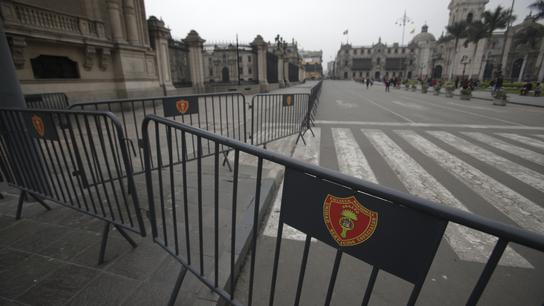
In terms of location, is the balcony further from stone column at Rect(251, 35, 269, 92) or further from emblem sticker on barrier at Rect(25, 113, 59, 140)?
stone column at Rect(251, 35, 269, 92)

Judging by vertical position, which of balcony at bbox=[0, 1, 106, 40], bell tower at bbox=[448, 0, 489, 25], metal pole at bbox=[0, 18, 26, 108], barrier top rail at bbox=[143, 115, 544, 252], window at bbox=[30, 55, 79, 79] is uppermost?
bell tower at bbox=[448, 0, 489, 25]

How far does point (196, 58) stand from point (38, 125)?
63.1 feet

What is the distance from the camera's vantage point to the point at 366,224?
1097 millimetres

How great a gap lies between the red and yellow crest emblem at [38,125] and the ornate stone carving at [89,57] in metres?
11.4

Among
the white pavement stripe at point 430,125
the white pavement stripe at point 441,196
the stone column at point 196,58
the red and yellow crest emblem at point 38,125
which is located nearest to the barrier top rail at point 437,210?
the white pavement stripe at point 441,196

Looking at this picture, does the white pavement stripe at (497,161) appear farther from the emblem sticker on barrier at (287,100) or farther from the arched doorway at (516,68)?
the arched doorway at (516,68)

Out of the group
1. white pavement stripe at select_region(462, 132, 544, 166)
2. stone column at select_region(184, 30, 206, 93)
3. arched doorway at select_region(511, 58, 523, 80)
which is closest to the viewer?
white pavement stripe at select_region(462, 132, 544, 166)

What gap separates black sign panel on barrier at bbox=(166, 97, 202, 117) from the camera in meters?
4.32

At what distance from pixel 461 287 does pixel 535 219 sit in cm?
215

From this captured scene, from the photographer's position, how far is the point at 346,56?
12250 cm

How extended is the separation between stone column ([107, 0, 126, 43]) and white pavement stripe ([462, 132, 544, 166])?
16229 mm

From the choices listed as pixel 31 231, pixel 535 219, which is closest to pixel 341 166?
pixel 535 219

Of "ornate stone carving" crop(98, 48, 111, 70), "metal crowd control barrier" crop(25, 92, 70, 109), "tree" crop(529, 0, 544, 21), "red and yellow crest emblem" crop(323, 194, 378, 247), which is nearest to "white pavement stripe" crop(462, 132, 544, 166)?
"red and yellow crest emblem" crop(323, 194, 378, 247)

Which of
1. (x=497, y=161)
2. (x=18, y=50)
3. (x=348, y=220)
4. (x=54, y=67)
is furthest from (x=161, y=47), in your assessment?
(x=348, y=220)
